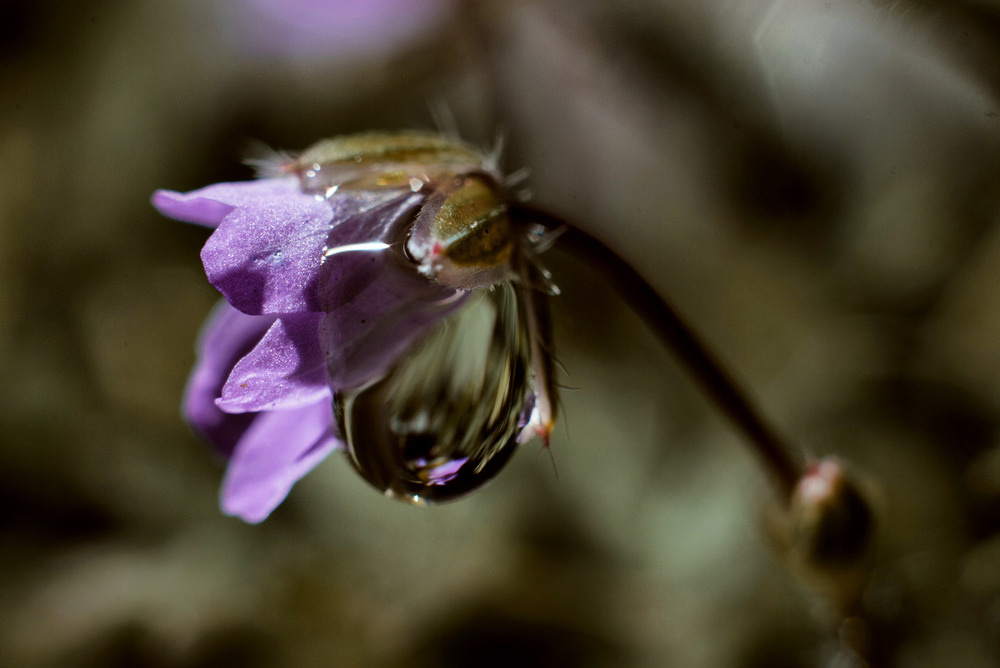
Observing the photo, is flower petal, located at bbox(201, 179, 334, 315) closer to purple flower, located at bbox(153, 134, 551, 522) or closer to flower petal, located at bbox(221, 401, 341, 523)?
purple flower, located at bbox(153, 134, 551, 522)

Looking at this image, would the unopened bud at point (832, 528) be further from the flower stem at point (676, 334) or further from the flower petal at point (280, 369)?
the flower petal at point (280, 369)

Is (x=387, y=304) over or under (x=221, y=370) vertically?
over

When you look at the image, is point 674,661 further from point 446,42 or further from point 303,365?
point 446,42

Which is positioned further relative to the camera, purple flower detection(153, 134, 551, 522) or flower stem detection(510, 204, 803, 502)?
flower stem detection(510, 204, 803, 502)

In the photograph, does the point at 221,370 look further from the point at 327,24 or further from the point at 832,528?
the point at 327,24

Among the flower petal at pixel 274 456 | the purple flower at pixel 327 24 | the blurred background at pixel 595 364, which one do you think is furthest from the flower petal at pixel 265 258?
the purple flower at pixel 327 24

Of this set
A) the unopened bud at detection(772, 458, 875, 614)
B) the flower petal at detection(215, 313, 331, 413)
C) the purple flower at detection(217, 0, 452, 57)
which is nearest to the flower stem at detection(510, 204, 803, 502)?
the unopened bud at detection(772, 458, 875, 614)

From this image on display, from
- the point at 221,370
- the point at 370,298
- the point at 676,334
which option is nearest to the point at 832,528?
the point at 676,334
